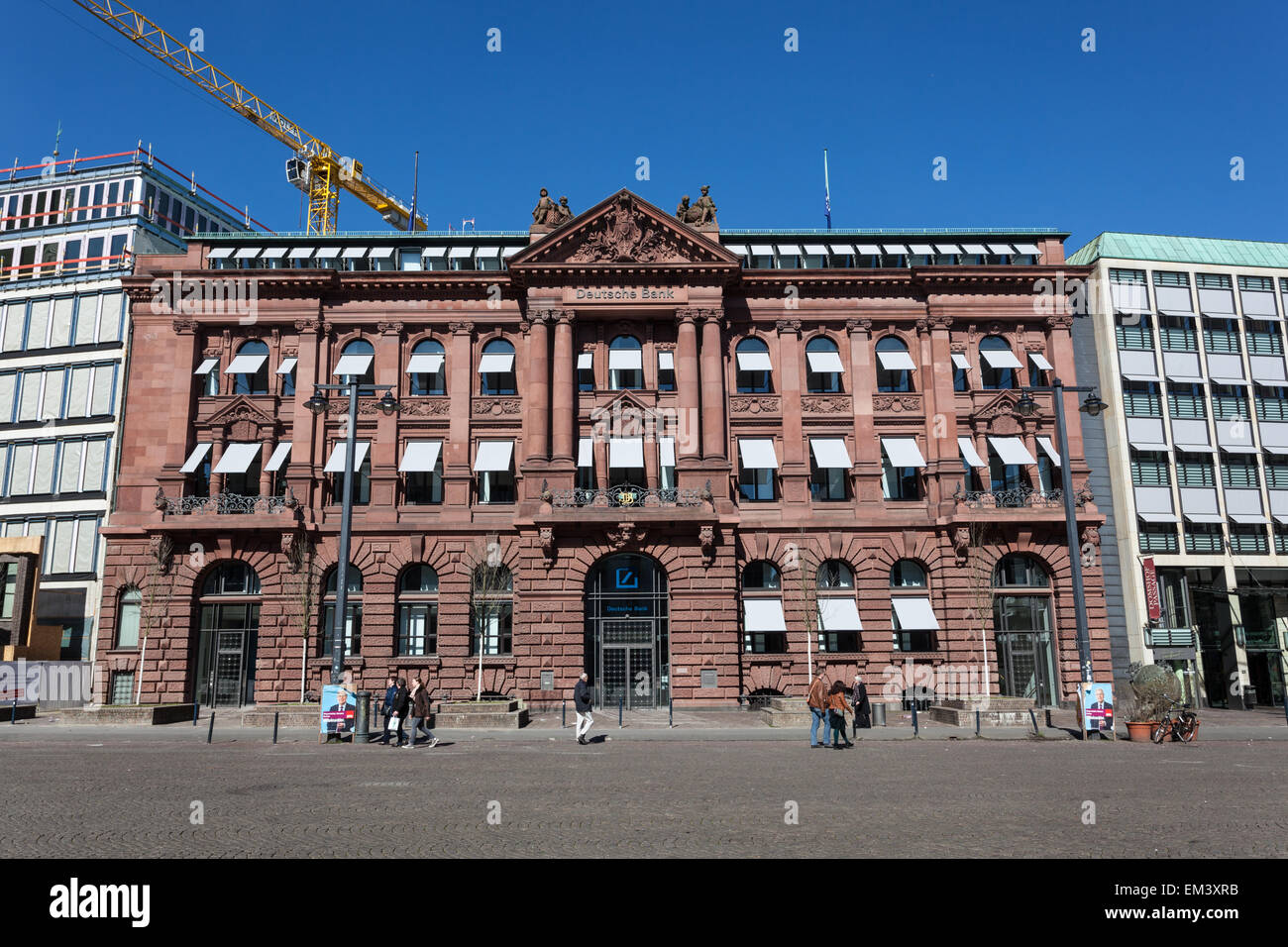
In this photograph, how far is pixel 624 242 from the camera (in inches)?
1772

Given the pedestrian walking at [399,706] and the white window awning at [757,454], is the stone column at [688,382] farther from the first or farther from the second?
the pedestrian walking at [399,706]

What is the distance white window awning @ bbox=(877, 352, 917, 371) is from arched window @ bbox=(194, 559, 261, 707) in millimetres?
31129

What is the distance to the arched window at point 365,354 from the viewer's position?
45312 mm

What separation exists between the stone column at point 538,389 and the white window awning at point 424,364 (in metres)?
4.54

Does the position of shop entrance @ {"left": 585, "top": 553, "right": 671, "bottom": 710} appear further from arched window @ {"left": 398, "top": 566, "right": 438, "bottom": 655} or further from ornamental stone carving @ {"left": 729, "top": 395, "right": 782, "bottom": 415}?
ornamental stone carving @ {"left": 729, "top": 395, "right": 782, "bottom": 415}

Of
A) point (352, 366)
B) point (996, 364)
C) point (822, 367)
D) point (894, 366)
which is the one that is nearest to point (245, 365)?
point (352, 366)

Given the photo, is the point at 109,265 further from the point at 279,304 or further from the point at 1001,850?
the point at 1001,850

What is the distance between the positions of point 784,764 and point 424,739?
11.5m

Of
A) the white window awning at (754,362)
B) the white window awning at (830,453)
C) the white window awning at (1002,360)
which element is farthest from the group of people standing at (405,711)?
the white window awning at (1002,360)

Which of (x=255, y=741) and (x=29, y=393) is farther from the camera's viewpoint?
(x=29, y=393)

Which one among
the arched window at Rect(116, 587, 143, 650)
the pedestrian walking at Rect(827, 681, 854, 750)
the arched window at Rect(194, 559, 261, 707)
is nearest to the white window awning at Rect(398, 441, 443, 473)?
the arched window at Rect(194, 559, 261, 707)

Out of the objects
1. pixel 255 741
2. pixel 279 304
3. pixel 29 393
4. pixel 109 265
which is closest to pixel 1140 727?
pixel 255 741

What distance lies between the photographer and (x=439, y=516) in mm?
43688

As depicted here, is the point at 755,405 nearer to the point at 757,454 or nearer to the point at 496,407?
the point at 757,454
